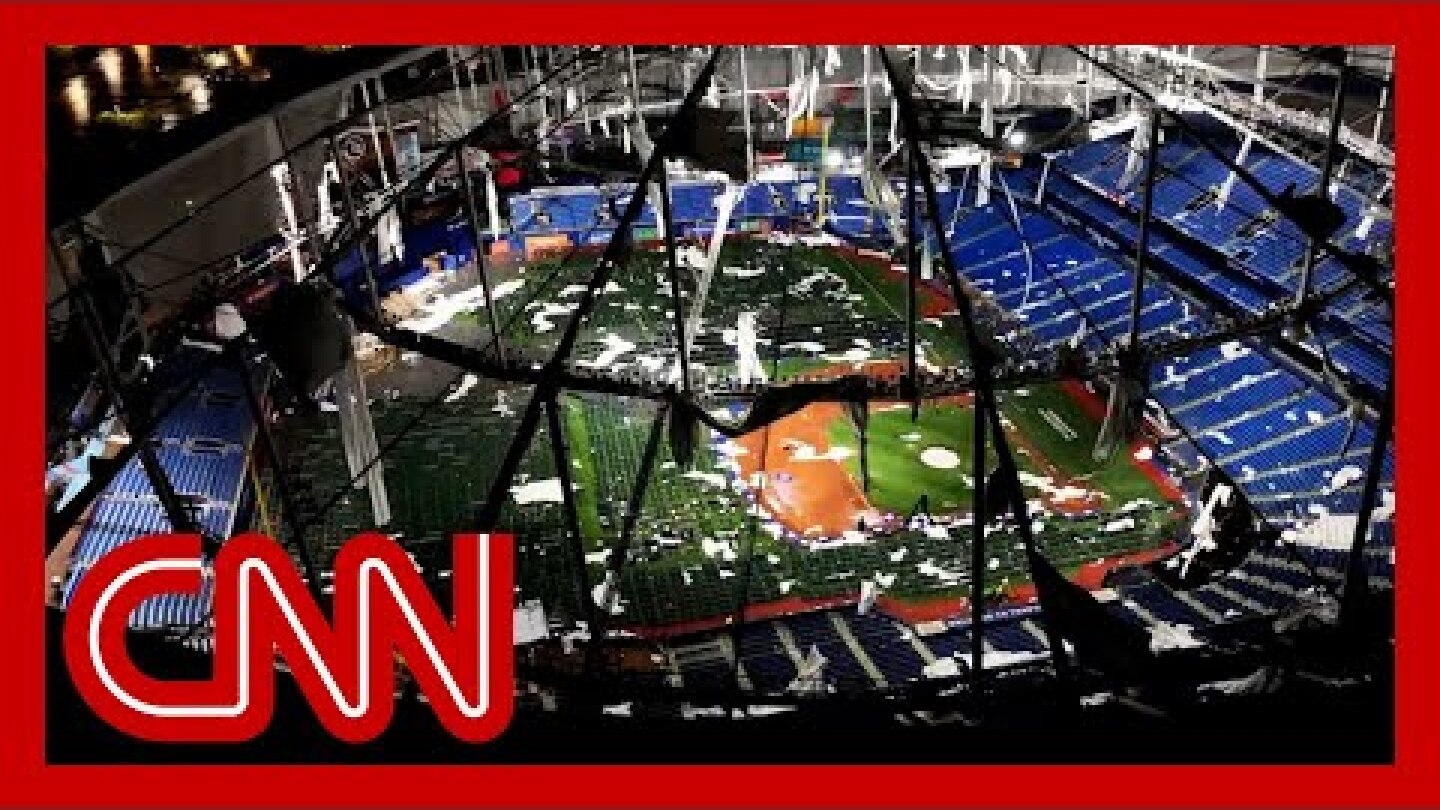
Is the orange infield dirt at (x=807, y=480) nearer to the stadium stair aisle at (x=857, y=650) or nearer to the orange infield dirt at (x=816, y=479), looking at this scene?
the orange infield dirt at (x=816, y=479)

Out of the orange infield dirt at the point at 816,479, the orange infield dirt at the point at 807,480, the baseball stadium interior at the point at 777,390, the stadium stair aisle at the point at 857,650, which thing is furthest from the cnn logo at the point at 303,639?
the orange infield dirt at the point at 807,480

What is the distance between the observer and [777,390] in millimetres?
16578

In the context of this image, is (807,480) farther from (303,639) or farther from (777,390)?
(303,639)

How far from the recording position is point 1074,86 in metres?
36.3

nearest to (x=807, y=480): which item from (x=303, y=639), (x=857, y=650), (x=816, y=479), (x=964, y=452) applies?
(x=816, y=479)

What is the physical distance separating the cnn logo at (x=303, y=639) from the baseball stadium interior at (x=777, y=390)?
648 millimetres

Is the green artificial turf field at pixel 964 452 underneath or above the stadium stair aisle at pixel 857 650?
above

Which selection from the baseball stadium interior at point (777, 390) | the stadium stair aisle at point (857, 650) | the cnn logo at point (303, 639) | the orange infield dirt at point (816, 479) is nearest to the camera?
the cnn logo at point (303, 639)

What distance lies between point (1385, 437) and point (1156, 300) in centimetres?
1586

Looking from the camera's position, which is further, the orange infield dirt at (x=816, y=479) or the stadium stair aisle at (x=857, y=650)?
the orange infield dirt at (x=816, y=479)

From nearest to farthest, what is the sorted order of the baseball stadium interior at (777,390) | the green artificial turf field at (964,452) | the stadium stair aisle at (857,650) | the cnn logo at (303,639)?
the cnn logo at (303,639) → the baseball stadium interior at (777,390) → the stadium stair aisle at (857,650) → the green artificial turf field at (964,452)

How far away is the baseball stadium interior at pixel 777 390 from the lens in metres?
14.1

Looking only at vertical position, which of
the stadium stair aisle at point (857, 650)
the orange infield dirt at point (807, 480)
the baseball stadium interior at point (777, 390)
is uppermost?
the baseball stadium interior at point (777, 390)

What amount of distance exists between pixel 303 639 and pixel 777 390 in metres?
7.32
